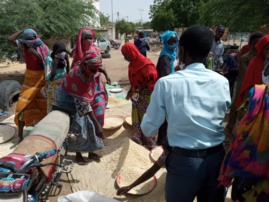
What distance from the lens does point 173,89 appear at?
4.86ft

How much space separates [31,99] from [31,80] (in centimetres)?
30

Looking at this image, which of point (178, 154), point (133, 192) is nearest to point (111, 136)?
point (133, 192)

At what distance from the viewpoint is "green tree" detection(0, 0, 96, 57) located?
22.3 feet

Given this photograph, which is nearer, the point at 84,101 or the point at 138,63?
the point at 84,101

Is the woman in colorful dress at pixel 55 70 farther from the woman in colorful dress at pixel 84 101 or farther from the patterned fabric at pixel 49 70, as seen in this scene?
the woman in colorful dress at pixel 84 101

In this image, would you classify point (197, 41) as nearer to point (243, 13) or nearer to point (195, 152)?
point (195, 152)

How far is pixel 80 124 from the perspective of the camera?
316cm

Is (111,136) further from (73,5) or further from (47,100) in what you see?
(73,5)

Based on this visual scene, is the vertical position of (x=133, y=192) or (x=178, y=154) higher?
(x=178, y=154)

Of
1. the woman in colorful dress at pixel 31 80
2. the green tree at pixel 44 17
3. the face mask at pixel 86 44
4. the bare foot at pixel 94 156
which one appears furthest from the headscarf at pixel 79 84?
the green tree at pixel 44 17

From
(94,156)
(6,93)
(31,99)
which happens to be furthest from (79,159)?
(6,93)

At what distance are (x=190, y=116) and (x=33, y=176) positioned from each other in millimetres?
1176

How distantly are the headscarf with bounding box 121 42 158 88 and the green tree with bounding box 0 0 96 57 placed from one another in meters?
Answer: 4.45

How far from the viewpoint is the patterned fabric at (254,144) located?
1279 millimetres
